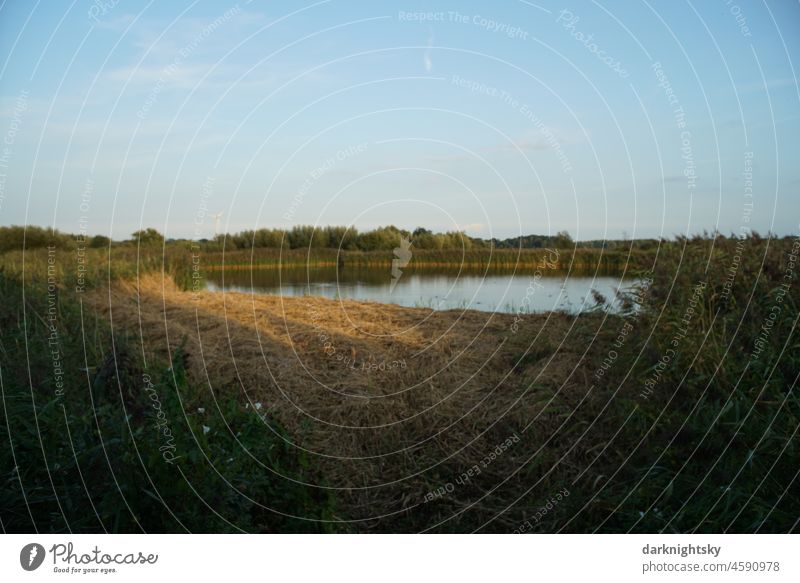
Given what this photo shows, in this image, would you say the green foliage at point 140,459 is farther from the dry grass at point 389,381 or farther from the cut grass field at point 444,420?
the dry grass at point 389,381

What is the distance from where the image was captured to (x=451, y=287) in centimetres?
911

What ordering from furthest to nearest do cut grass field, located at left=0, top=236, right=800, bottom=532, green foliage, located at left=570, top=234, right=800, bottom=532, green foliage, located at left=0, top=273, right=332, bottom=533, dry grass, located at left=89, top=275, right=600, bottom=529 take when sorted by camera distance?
dry grass, located at left=89, top=275, right=600, bottom=529 < green foliage, located at left=570, top=234, right=800, bottom=532 < cut grass field, located at left=0, top=236, right=800, bottom=532 < green foliage, located at left=0, top=273, right=332, bottom=533

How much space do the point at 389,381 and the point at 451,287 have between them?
11.8 feet

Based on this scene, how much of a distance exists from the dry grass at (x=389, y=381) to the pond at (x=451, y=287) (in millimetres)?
427

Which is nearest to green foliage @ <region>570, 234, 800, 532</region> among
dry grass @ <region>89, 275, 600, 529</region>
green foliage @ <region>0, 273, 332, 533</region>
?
dry grass @ <region>89, 275, 600, 529</region>

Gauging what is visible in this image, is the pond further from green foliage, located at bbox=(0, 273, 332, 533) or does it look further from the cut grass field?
green foliage, located at bbox=(0, 273, 332, 533)

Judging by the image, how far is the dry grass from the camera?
4.74m

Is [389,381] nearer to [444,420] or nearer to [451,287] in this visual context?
[444,420]

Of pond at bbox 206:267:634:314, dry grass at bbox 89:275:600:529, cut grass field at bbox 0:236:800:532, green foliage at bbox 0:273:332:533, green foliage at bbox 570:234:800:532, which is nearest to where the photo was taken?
green foliage at bbox 0:273:332:533

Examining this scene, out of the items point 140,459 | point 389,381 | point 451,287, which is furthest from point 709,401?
point 451,287

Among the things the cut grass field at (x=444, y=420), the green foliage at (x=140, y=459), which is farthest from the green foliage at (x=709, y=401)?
the green foliage at (x=140, y=459)

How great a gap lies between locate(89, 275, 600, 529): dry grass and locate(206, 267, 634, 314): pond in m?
0.43

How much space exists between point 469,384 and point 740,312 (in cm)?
221
